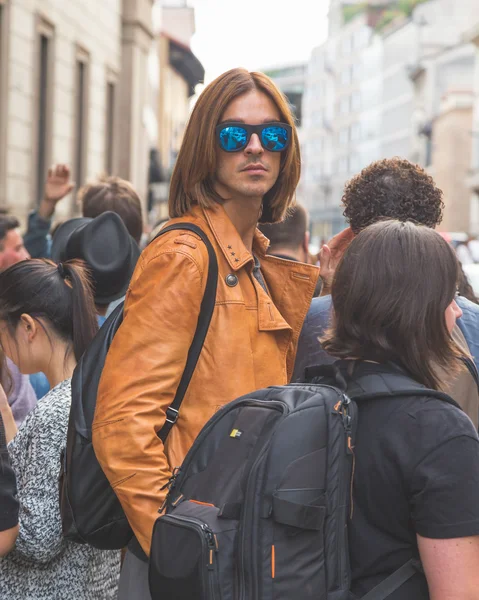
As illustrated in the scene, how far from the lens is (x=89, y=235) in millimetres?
4410

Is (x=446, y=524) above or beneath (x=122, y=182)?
beneath

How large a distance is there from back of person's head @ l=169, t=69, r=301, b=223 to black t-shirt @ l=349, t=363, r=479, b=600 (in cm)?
92

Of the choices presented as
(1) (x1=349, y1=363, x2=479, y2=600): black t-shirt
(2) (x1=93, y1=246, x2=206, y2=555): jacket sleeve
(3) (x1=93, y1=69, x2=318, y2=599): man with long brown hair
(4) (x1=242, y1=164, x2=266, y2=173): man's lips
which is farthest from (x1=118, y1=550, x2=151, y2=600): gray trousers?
(4) (x1=242, y1=164, x2=266, y2=173): man's lips

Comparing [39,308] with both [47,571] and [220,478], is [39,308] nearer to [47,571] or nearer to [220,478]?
[47,571]

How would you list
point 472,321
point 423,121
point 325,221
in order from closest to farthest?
point 472,321 < point 423,121 < point 325,221

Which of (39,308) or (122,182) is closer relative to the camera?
(39,308)

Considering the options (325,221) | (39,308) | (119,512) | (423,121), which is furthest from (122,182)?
(325,221)

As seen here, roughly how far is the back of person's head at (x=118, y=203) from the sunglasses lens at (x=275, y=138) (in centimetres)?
254

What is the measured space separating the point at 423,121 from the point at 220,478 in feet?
272

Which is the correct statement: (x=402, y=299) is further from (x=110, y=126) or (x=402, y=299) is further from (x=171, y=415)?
(x=110, y=126)

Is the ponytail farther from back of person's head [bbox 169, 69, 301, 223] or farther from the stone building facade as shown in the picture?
the stone building facade

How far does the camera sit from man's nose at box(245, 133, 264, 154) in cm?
290

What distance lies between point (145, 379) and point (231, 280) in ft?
1.24

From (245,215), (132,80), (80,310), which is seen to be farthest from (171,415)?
(132,80)
